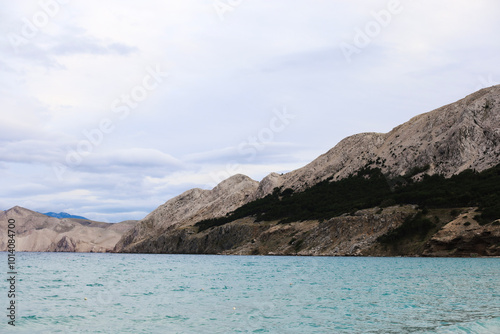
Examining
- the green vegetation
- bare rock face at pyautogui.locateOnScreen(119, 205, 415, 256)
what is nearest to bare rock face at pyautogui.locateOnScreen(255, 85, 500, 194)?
the green vegetation

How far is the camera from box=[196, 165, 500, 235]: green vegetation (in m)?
127

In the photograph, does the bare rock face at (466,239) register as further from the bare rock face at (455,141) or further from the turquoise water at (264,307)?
the turquoise water at (264,307)

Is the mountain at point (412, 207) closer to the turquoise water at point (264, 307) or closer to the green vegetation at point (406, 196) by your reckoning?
A: the green vegetation at point (406, 196)

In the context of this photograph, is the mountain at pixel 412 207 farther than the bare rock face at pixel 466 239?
Yes

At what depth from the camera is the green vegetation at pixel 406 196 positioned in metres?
127

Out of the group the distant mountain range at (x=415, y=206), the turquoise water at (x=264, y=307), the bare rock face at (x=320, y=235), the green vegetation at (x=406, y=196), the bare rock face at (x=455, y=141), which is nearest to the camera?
the turquoise water at (x=264, y=307)

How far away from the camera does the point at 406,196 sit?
147875 mm

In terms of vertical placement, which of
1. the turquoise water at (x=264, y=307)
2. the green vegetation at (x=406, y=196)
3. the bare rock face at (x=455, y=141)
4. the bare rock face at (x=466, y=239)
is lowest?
the turquoise water at (x=264, y=307)

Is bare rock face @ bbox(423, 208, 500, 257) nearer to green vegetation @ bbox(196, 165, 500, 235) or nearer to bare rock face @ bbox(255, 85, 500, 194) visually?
green vegetation @ bbox(196, 165, 500, 235)

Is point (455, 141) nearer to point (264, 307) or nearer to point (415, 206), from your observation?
point (415, 206)

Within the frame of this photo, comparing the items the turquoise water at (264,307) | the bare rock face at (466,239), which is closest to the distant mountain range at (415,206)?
the bare rock face at (466,239)

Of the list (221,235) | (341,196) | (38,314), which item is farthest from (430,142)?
(38,314)

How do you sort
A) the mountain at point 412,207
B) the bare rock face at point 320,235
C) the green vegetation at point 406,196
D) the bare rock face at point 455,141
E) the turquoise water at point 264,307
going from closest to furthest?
1. the turquoise water at point 264,307
2. the mountain at point 412,207
3. the green vegetation at point 406,196
4. the bare rock face at point 320,235
5. the bare rock face at point 455,141

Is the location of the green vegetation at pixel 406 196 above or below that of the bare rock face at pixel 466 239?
above
